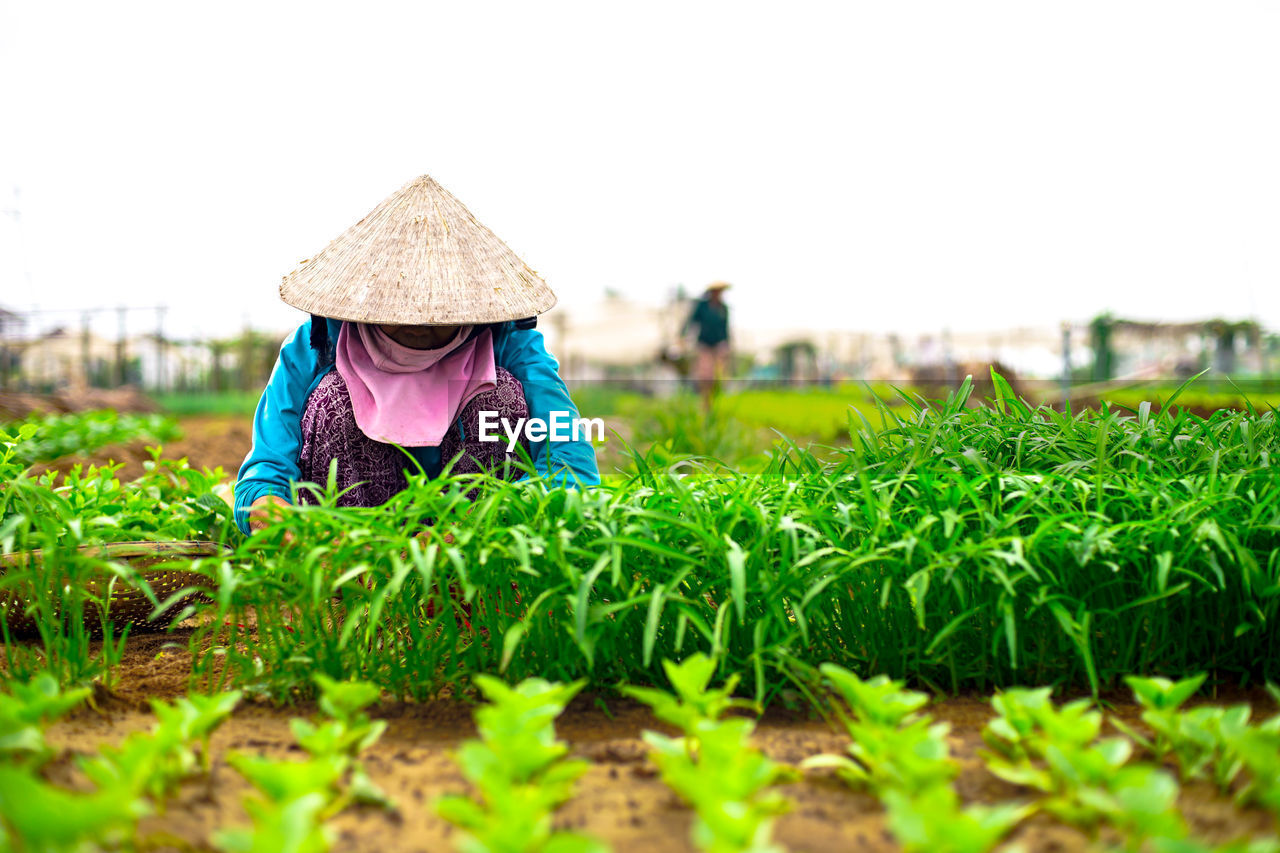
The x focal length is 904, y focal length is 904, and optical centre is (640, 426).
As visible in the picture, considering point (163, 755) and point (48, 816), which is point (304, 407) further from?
point (48, 816)

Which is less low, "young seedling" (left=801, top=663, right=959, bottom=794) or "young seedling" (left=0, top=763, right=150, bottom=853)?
"young seedling" (left=0, top=763, right=150, bottom=853)

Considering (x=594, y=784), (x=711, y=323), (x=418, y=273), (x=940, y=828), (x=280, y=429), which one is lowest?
(x=594, y=784)

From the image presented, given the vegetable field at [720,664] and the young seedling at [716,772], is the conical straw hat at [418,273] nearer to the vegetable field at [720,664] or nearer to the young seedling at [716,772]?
the vegetable field at [720,664]

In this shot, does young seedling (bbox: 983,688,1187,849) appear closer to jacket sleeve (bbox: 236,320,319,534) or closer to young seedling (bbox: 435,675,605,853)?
young seedling (bbox: 435,675,605,853)

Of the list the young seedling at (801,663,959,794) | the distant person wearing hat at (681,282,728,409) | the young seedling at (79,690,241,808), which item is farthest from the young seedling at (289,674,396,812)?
the distant person wearing hat at (681,282,728,409)

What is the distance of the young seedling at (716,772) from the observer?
871mm

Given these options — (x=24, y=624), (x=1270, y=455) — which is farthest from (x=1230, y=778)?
(x=24, y=624)

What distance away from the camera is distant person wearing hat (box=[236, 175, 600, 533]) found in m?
2.06

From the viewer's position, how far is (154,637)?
6.80 feet

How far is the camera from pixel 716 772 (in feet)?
3.26

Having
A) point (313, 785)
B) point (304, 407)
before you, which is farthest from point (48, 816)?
point (304, 407)

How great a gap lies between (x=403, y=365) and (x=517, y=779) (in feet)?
4.50

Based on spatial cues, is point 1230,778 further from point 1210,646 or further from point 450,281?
point 450,281

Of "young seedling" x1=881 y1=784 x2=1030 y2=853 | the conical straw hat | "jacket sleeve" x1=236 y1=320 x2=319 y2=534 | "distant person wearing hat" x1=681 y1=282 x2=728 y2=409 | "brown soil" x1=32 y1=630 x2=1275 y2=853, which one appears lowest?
"brown soil" x1=32 y1=630 x2=1275 y2=853
